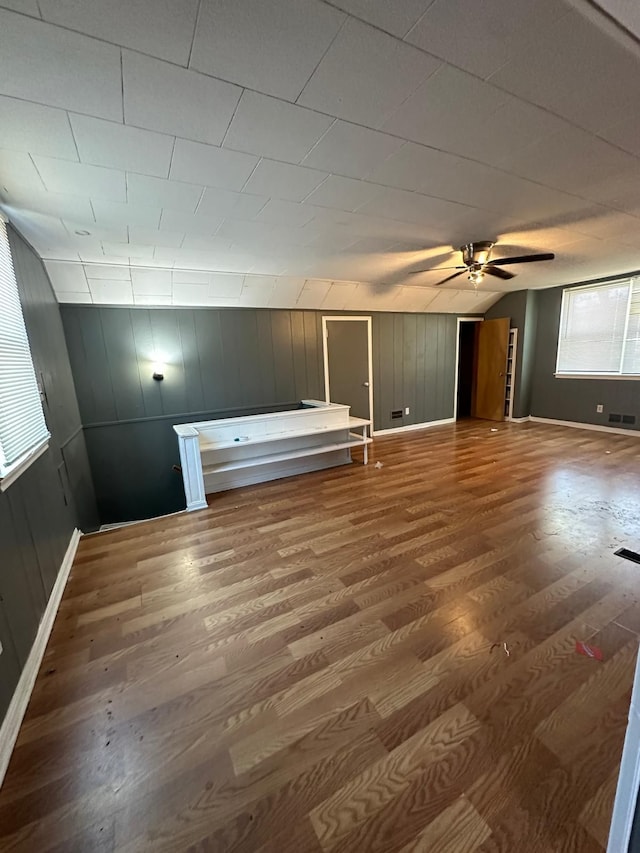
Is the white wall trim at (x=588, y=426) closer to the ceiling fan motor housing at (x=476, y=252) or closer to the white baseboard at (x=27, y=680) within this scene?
the ceiling fan motor housing at (x=476, y=252)

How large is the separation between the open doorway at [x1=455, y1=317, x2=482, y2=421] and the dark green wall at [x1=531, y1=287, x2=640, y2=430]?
126 cm

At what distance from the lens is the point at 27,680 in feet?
4.83

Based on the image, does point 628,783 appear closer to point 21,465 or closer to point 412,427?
point 21,465

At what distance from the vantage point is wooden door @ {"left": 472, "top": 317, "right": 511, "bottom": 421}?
6.34 metres

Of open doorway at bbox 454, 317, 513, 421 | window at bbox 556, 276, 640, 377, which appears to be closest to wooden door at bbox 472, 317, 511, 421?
open doorway at bbox 454, 317, 513, 421

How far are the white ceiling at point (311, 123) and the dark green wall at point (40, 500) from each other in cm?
58

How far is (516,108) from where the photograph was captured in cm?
152

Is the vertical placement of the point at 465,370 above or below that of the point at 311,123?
below

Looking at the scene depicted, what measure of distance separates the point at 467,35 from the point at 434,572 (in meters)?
2.54

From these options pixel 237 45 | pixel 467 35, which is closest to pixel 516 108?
pixel 467 35

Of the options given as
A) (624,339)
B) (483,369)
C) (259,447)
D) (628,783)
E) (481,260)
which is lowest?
(259,447)

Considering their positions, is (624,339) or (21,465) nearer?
(21,465)

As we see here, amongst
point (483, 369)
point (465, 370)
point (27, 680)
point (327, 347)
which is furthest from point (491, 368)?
point (27, 680)

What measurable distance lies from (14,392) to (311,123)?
2091mm
